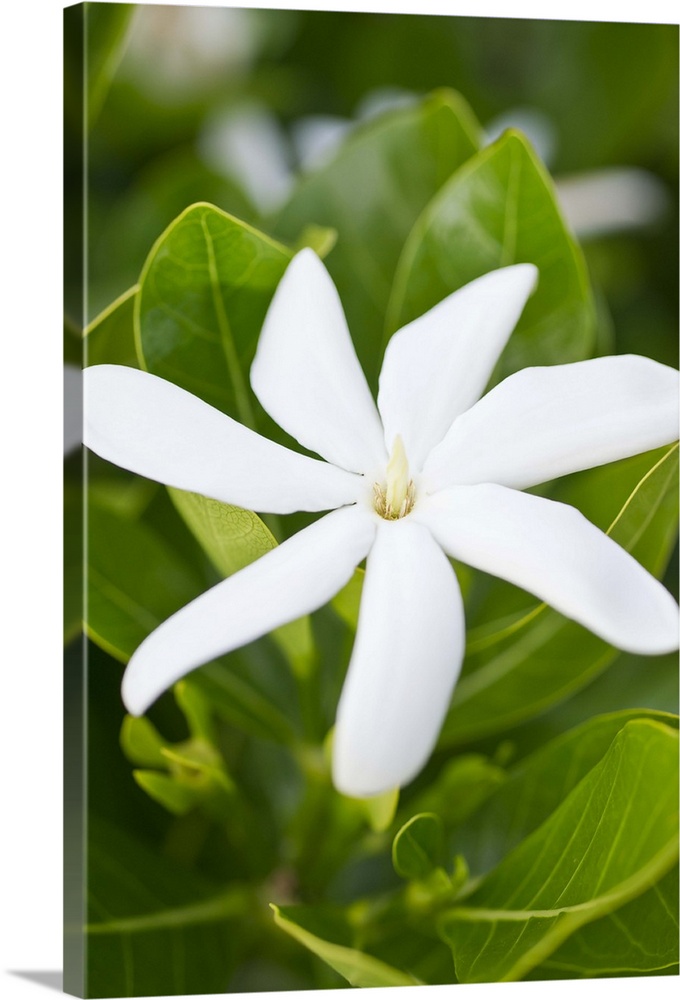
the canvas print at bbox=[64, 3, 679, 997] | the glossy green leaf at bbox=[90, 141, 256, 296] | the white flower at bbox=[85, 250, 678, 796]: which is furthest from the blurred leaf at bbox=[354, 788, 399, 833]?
the glossy green leaf at bbox=[90, 141, 256, 296]

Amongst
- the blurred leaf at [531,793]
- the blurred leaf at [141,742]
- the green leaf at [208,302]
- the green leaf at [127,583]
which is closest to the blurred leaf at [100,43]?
the green leaf at [208,302]

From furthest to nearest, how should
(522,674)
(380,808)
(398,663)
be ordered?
1. (522,674)
2. (380,808)
3. (398,663)

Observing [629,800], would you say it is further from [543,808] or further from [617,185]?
[617,185]

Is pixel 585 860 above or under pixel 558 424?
under

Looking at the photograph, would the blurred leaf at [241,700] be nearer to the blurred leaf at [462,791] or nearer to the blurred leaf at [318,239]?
the blurred leaf at [462,791]

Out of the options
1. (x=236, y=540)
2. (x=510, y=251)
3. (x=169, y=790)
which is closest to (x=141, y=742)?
(x=169, y=790)

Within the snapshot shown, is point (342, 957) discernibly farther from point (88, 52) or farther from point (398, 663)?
point (88, 52)
